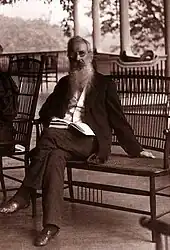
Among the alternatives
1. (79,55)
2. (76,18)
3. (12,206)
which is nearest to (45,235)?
(12,206)

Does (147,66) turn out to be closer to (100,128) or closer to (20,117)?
(20,117)

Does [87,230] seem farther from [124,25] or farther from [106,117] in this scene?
[124,25]

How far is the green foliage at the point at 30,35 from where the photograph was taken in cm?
1620

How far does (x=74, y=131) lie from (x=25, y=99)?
0.80m

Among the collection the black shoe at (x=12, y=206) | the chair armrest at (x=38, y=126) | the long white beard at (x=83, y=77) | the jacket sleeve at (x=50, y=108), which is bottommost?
the black shoe at (x=12, y=206)

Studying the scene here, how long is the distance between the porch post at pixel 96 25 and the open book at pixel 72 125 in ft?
33.1

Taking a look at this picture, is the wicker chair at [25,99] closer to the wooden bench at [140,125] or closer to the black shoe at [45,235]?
the wooden bench at [140,125]

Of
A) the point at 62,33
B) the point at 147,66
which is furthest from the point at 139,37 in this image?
the point at 147,66

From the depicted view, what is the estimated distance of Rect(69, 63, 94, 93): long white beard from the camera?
3.86 m

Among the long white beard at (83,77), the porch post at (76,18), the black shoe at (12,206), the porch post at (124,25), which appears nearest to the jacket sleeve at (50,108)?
the long white beard at (83,77)

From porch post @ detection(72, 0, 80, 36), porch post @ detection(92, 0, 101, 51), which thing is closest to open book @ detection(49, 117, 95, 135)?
porch post @ detection(92, 0, 101, 51)

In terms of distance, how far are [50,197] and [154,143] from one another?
0.83 m

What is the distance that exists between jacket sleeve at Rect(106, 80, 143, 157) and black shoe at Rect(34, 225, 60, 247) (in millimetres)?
675

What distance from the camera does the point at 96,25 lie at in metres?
13.9
